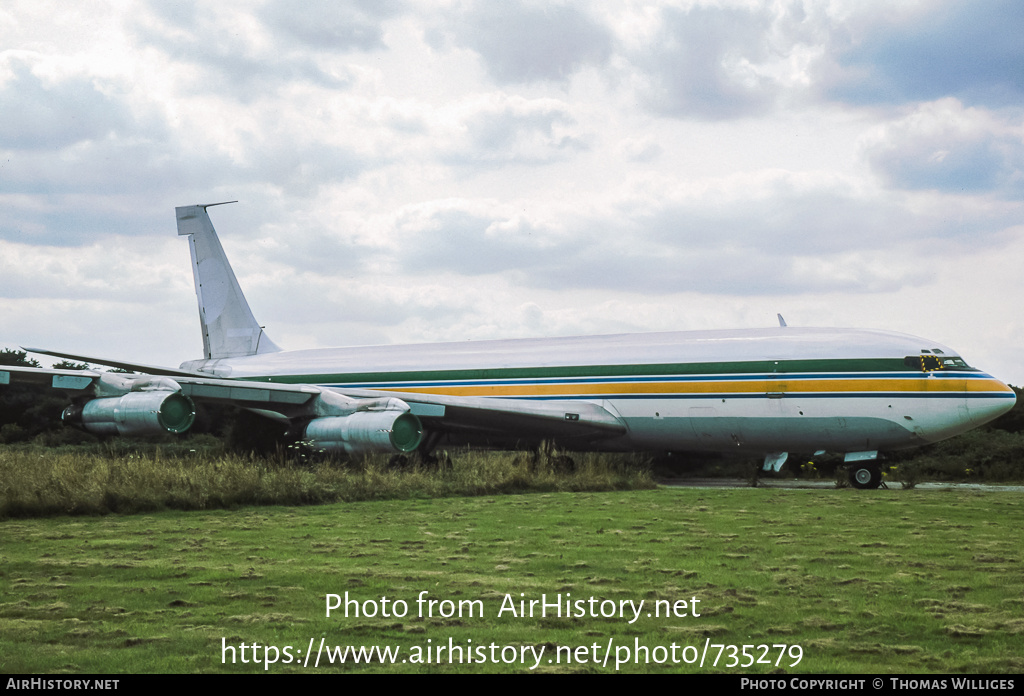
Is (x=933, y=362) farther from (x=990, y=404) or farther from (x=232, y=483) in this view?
(x=232, y=483)

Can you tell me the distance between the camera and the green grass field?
16.7 feet

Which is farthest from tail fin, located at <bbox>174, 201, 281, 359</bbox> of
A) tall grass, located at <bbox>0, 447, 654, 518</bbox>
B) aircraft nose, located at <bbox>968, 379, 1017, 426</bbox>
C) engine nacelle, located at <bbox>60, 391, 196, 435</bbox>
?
aircraft nose, located at <bbox>968, 379, 1017, 426</bbox>

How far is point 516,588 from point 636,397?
522 inches

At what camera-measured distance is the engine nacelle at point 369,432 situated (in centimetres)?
1702

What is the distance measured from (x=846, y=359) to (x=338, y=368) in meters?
12.8

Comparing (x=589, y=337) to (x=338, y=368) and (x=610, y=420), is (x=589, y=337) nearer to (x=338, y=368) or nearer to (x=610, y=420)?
(x=610, y=420)

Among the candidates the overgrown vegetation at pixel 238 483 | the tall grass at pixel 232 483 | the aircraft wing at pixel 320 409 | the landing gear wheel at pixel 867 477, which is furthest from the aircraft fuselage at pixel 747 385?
the tall grass at pixel 232 483

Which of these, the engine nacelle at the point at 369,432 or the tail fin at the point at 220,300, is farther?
the tail fin at the point at 220,300

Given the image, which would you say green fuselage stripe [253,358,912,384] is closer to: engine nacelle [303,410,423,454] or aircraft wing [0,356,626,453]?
aircraft wing [0,356,626,453]

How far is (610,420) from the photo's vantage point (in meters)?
20.1

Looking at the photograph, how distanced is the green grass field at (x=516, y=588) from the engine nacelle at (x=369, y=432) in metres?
4.86

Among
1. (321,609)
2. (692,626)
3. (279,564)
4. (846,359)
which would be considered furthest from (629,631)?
(846,359)

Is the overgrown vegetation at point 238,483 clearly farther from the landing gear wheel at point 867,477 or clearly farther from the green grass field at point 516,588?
the landing gear wheel at point 867,477
